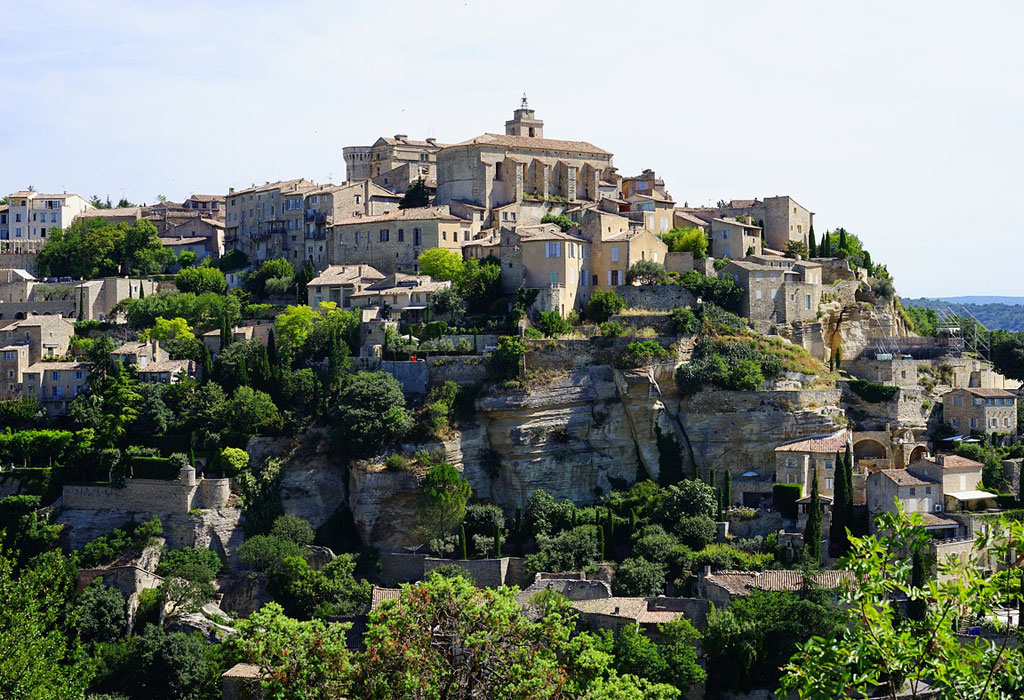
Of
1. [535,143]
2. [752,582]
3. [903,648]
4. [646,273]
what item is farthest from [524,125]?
[903,648]

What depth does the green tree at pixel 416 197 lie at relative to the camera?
3014 inches

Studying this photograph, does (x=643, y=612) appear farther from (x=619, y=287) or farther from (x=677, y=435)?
(x=619, y=287)

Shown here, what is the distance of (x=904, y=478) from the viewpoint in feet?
170

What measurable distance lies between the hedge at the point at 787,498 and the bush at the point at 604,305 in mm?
11662

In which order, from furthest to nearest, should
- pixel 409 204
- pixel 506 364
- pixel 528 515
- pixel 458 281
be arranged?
1. pixel 409 204
2. pixel 458 281
3. pixel 506 364
4. pixel 528 515

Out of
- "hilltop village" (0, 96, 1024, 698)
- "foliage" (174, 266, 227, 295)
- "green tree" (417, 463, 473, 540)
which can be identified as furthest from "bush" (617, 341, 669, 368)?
"foliage" (174, 266, 227, 295)

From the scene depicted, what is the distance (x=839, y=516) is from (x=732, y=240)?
19.8m

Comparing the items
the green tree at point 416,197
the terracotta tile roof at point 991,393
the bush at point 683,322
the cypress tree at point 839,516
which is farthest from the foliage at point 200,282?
the terracotta tile roof at point 991,393

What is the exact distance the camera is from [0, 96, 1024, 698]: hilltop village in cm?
4922

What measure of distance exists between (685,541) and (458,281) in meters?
18.3

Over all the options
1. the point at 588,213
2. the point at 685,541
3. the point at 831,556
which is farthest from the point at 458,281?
the point at 831,556

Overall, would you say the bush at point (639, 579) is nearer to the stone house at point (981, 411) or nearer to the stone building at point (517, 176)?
the stone house at point (981, 411)

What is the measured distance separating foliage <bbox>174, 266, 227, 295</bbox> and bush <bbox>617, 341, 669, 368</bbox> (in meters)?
27.8

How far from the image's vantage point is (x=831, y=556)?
167 feet
